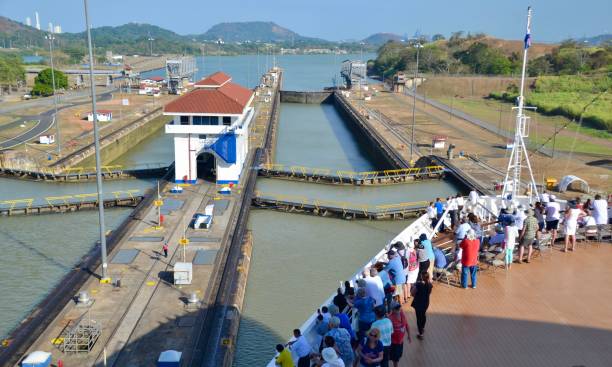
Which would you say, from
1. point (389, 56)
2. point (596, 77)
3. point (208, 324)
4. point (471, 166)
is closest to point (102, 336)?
point (208, 324)

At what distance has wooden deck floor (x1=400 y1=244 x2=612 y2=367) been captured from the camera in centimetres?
819

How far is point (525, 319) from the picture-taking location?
9195mm

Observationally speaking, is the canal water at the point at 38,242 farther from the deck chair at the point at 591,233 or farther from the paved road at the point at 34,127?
the deck chair at the point at 591,233

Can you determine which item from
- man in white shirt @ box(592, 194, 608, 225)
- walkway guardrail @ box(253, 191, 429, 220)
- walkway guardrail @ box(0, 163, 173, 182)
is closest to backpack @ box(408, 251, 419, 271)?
man in white shirt @ box(592, 194, 608, 225)

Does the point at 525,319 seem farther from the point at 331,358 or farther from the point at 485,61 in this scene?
the point at 485,61

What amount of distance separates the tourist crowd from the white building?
42.4 ft

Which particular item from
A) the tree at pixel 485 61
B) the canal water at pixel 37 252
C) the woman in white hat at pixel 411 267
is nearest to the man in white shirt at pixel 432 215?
the woman in white hat at pixel 411 267

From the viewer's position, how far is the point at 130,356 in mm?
11602

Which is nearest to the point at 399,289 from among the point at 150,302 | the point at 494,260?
the point at 494,260

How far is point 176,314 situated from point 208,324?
0.84m

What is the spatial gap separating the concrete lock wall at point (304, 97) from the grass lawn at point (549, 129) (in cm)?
1787

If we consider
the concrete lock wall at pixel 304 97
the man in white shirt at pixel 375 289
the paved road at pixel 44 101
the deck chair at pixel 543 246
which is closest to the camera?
the man in white shirt at pixel 375 289

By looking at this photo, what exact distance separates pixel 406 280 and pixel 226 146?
16.4 m

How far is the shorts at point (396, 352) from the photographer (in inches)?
303
